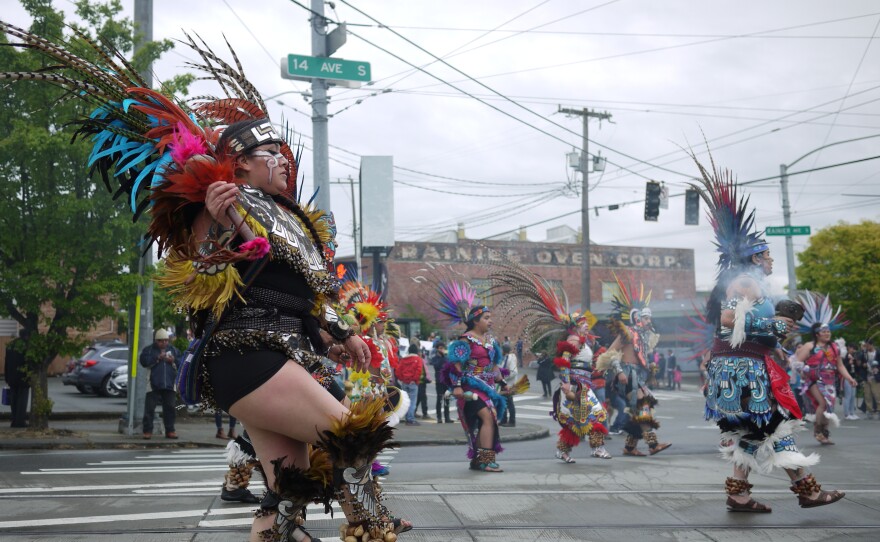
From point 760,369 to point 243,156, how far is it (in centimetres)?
427

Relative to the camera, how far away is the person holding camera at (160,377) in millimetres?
13750

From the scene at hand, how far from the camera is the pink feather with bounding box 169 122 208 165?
3752mm

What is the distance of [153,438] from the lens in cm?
1393

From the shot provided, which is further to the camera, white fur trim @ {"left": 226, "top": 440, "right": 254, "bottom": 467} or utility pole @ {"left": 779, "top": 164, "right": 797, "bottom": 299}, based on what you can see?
utility pole @ {"left": 779, "top": 164, "right": 797, "bottom": 299}

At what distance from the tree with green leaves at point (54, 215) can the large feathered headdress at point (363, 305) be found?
15.5 feet

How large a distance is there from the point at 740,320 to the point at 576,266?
2060 inches

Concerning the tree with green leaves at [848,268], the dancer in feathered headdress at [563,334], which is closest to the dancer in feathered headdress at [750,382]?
the dancer in feathered headdress at [563,334]

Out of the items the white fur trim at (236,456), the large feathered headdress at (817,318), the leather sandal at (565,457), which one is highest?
the large feathered headdress at (817,318)

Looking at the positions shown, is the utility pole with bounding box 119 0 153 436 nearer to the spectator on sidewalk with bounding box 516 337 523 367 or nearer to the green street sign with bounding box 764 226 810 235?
the spectator on sidewalk with bounding box 516 337 523 367

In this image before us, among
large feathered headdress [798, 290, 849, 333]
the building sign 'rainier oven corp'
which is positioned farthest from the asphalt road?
the building sign 'rainier oven corp'

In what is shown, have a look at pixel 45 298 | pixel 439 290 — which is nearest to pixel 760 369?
pixel 439 290

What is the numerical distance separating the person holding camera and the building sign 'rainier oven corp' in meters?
30.2

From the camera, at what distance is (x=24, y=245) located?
1296cm

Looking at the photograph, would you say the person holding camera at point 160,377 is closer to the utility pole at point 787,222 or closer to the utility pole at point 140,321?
the utility pole at point 140,321
